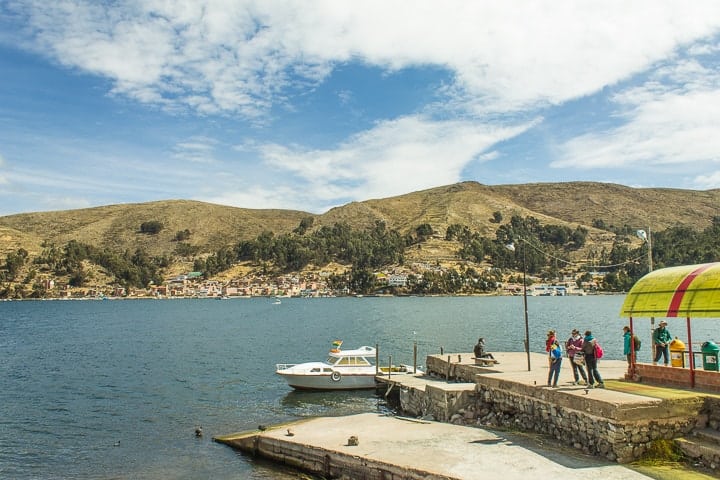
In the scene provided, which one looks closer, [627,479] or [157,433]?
[627,479]

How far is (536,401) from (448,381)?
1074 cm

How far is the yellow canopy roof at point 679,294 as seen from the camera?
1861cm

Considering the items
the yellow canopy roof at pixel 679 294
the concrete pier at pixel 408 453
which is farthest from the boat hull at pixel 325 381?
the yellow canopy roof at pixel 679 294

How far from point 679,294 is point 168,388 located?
34.6m

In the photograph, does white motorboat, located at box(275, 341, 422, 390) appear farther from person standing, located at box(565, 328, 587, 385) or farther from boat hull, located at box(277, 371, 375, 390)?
person standing, located at box(565, 328, 587, 385)

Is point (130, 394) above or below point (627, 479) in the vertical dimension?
below

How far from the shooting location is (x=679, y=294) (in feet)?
65.1

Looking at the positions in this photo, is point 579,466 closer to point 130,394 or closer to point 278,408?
point 278,408

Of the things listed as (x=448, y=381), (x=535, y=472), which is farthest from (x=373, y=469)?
(x=448, y=381)

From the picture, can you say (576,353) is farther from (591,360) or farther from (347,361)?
(347,361)

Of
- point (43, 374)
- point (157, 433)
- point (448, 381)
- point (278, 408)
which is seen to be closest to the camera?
point (157, 433)

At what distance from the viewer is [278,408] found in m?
34.3

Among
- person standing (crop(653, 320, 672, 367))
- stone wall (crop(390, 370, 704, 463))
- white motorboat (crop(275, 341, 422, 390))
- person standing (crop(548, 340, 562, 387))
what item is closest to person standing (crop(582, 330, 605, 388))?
person standing (crop(548, 340, 562, 387))

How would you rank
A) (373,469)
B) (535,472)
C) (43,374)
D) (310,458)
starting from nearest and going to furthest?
1. (535,472)
2. (373,469)
3. (310,458)
4. (43,374)
